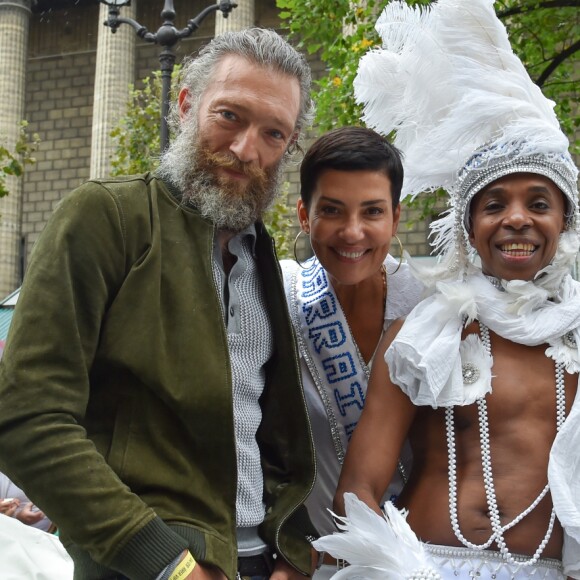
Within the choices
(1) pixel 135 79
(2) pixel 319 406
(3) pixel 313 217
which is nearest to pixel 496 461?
(2) pixel 319 406

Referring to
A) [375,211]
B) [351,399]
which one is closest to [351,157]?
[375,211]

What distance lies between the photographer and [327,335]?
342 centimetres

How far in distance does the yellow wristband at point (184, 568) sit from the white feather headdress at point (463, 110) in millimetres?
1366

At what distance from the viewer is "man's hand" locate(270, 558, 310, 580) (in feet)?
8.84

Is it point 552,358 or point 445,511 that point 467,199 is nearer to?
point 552,358

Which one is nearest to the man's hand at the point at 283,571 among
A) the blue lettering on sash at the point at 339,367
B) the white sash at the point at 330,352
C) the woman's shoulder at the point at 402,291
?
the white sash at the point at 330,352

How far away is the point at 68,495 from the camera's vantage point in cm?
215

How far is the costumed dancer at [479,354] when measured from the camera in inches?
103

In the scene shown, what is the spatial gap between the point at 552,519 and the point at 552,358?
46 cm

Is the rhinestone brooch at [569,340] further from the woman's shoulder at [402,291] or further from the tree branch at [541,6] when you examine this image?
the tree branch at [541,6]

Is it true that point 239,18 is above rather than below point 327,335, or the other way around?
above

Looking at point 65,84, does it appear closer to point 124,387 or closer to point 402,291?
point 402,291

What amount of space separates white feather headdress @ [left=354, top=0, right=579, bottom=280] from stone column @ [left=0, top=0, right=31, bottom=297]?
25.7 metres

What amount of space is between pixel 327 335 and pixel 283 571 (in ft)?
3.14
